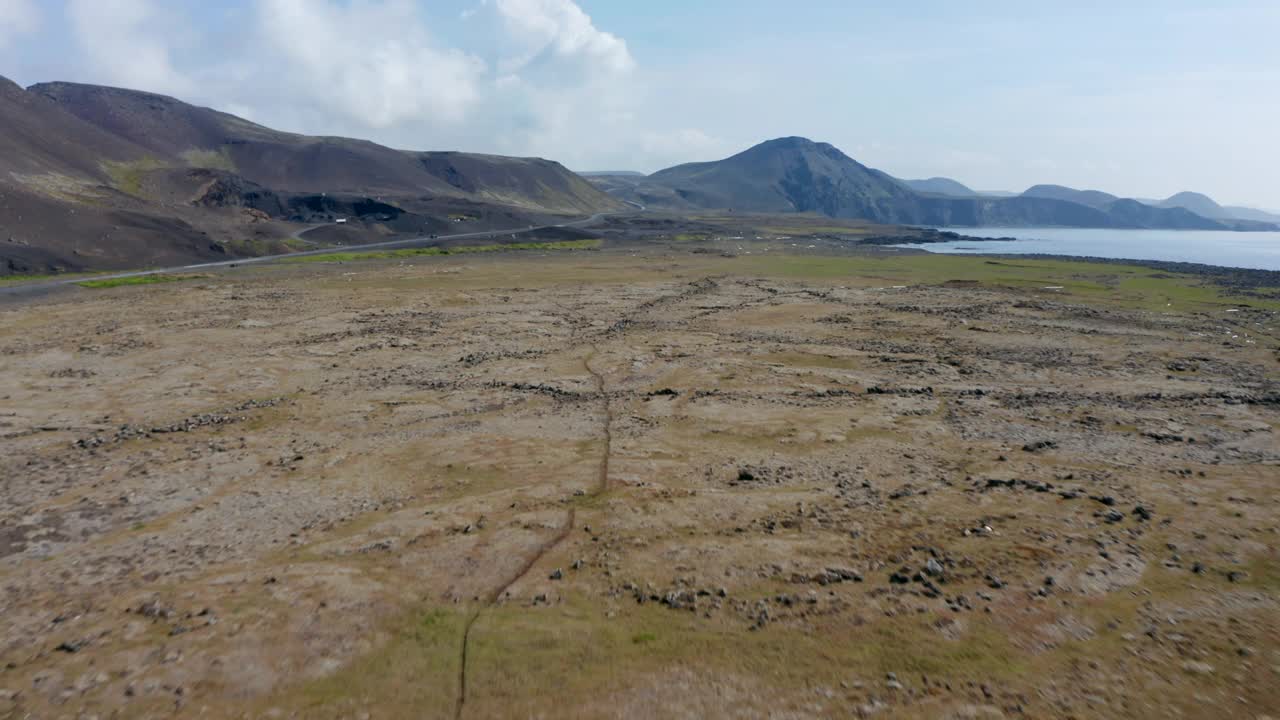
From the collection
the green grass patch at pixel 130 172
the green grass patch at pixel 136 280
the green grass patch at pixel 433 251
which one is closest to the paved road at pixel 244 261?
the green grass patch at pixel 136 280

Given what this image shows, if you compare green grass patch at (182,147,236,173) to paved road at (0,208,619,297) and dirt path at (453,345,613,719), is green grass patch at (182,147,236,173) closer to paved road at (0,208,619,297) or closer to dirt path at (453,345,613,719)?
paved road at (0,208,619,297)

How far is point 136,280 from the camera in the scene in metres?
51.0

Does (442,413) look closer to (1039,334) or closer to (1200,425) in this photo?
(1200,425)

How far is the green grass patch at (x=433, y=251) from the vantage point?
233 ft

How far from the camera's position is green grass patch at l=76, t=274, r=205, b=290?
159 feet

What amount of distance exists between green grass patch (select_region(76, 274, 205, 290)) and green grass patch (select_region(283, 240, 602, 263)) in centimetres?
1532

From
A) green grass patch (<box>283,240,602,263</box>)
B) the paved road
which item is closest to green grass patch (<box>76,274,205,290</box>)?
the paved road

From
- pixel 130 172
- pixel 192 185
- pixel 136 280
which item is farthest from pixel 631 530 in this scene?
pixel 130 172

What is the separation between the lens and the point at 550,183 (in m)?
193

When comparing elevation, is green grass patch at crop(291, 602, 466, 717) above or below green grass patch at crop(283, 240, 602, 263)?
below

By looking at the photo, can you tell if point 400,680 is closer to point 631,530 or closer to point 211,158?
point 631,530

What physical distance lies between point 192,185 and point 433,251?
49761mm

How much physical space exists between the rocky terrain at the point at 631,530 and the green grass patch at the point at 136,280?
2183 cm

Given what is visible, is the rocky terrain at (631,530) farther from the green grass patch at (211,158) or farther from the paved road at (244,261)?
the green grass patch at (211,158)
